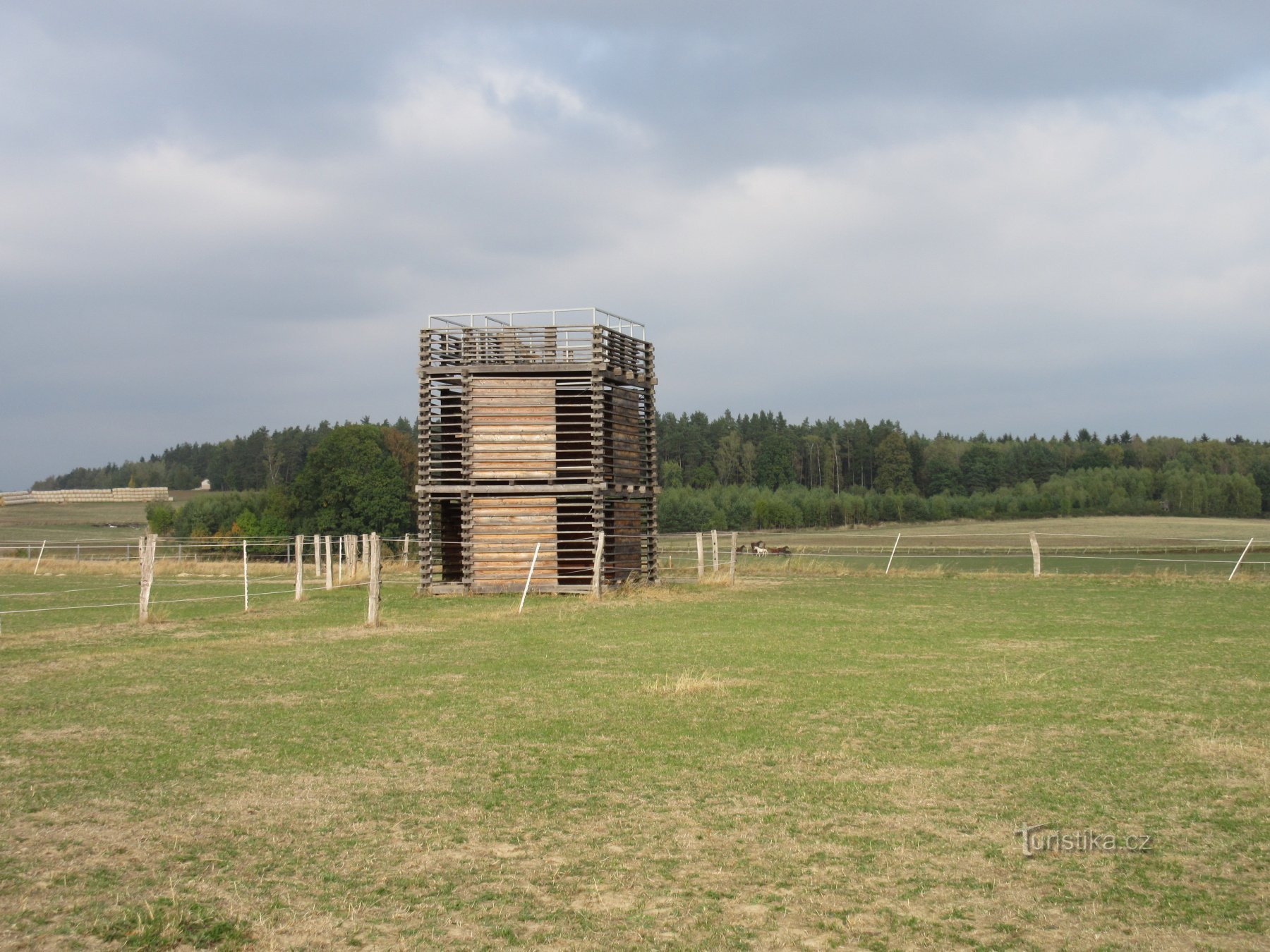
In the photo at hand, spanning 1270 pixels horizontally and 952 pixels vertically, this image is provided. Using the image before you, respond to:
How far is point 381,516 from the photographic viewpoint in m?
77.7

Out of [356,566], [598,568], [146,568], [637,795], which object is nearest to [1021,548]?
[356,566]

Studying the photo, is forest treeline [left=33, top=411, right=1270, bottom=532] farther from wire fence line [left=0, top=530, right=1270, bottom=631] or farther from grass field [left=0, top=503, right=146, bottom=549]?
wire fence line [left=0, top=530, right=1270, bottom=631]

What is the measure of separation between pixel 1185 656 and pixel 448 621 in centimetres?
1350

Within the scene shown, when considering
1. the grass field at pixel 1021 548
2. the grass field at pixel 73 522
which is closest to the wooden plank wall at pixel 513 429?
the grass field at pixel 1021 548

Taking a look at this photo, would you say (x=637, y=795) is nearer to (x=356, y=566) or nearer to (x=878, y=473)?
(x=356, y=566)

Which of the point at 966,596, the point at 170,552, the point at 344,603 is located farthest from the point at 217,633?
the point at 170,552

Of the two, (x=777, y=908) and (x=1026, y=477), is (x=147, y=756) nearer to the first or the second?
(x=777, y=908)

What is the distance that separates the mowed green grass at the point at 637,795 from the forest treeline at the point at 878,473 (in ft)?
277

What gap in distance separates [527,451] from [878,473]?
115965 millimetres

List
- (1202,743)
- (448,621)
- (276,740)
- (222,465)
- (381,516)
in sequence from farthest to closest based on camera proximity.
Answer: (222,465) < (381,516) < (448,621) < (276,740) < (1202,743)

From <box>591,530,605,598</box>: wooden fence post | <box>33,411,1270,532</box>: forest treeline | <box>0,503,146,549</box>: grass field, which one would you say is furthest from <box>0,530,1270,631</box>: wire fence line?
<box>33,411,1270,532</box>: forest treeline

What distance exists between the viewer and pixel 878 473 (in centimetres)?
13975

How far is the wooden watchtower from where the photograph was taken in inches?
1162

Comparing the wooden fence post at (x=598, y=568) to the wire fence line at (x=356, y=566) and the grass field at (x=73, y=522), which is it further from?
the grass field at (x=73, y=522)
